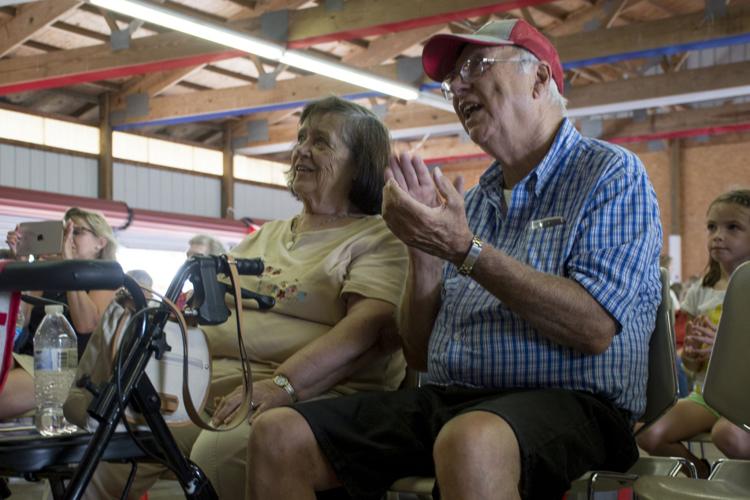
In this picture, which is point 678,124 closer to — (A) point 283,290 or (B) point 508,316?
(A) point 283,290

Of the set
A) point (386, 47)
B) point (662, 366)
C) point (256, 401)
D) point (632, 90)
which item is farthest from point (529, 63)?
point (632, 90)

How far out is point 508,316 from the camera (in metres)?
1.77

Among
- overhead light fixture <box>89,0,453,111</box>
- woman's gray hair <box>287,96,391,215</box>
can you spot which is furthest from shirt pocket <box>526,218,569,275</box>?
overhead light fixture <box>89,0,453,111</box>

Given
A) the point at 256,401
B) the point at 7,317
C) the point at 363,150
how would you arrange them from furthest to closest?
the point at 363,150, the point at 256,401, the point at 7,317

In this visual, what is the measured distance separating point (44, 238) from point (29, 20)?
25.7ft

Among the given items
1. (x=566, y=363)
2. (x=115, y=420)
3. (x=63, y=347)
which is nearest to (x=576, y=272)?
(x=566, y=363)

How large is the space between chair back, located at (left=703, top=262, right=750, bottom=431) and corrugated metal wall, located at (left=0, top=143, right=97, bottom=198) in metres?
10.2

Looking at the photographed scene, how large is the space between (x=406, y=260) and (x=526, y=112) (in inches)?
19.2

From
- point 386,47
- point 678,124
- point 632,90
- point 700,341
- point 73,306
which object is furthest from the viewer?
point 678,124

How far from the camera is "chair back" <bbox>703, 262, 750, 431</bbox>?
6.28ft

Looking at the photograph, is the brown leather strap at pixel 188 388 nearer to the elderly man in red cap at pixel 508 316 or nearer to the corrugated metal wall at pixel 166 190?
the elderly man in red cap at pixel 508 316

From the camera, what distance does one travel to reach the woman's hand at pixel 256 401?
77.4 inches

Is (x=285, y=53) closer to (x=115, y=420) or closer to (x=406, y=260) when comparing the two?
(x=406, y=260)

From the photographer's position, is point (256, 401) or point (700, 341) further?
point (700, 341)
